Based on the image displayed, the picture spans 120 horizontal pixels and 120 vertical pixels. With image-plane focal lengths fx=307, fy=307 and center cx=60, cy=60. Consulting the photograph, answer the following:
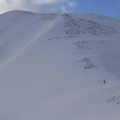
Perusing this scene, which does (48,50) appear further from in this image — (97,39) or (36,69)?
(97,39)

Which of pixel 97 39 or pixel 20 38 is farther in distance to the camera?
pixel 20 38

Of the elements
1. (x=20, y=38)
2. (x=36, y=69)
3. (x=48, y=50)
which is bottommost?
(x=36, y=69)

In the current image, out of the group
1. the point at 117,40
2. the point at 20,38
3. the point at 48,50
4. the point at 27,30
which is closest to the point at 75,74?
the point at 48,50

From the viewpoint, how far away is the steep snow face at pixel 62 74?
39.4ft

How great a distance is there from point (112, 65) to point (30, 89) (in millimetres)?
5764

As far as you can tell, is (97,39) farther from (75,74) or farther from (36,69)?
(75,74)

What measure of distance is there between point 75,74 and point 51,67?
294cm

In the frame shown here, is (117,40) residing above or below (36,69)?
above

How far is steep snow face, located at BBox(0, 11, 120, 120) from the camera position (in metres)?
12.0

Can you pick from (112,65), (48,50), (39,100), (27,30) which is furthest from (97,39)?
(39,100)

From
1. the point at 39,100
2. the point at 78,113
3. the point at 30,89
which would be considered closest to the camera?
the point at 78,113

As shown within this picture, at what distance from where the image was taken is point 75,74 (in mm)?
16328

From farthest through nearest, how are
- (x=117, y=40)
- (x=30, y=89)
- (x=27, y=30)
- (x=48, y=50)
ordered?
(x=27, y=30) → (x=117, y=40) → (x=48, y=50) → (x=30, y=89)

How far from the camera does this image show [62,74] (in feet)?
56.3
